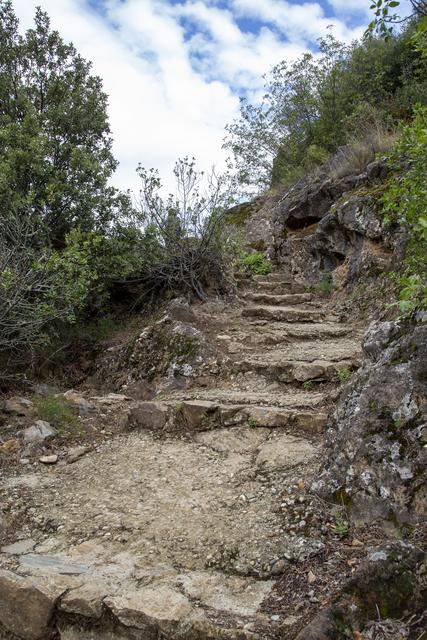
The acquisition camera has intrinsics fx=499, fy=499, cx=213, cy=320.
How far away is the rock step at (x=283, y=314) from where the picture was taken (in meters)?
8.25

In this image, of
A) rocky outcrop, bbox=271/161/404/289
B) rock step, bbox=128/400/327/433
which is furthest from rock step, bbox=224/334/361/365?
rocky outcrop, bbox=271/161/404/289

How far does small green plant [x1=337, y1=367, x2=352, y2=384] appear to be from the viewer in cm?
535

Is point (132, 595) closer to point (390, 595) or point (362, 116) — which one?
point (390, 595)

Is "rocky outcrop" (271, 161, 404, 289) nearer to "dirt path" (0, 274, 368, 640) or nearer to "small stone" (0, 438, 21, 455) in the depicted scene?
"dirt path" (0, 274, 368, 640)

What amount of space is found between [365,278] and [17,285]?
5.53 metres

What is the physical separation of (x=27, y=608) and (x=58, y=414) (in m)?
2.62

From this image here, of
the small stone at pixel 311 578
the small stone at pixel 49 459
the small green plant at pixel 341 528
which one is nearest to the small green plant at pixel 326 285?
the small stone at pixel 49 459

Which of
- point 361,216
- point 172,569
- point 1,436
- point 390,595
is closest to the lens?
point 390,595

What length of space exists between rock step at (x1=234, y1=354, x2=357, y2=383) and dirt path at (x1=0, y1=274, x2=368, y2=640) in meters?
0.01

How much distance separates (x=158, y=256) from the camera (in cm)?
885

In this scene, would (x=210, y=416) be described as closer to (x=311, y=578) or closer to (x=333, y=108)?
(x=311, y=578)

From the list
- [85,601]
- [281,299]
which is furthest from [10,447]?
[281,299]

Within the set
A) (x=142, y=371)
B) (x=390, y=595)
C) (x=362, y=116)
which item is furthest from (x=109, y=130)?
(x=390, y=595)

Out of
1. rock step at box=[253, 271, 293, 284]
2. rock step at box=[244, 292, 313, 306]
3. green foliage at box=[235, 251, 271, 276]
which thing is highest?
green foliage at box=[235, 251, 271, 276]
